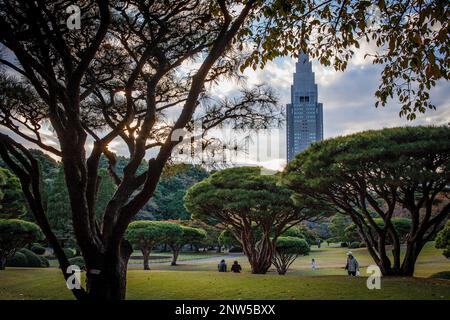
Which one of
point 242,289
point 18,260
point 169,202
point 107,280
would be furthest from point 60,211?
point 107,280

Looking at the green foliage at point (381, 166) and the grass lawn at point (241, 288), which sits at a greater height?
the green foliage at point (381, 166)

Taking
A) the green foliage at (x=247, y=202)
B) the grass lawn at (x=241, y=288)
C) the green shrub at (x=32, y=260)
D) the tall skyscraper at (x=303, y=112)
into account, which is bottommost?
the green shrub at (x=32, y=260)

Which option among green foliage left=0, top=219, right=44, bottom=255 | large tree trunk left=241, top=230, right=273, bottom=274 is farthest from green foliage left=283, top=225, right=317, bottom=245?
green foliage left=0, top=219, right=44, bottom=255

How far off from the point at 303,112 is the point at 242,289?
130 m

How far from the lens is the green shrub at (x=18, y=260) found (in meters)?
22.1

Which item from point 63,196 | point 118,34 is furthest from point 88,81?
point 63,196

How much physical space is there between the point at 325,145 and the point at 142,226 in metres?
17.1

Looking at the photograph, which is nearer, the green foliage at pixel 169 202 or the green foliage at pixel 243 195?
the green foliage at pixel 243 195

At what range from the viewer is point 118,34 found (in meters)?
7.67

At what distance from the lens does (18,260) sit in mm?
22469

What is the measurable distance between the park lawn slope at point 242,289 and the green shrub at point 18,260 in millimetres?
9216

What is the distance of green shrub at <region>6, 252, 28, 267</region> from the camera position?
72.5 ft

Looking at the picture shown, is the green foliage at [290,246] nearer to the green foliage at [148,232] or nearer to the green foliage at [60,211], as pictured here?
the green foliage at [148,232]

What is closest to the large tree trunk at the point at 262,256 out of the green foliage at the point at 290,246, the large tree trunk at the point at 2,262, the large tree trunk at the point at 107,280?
the green foliage at the point at 290,246
